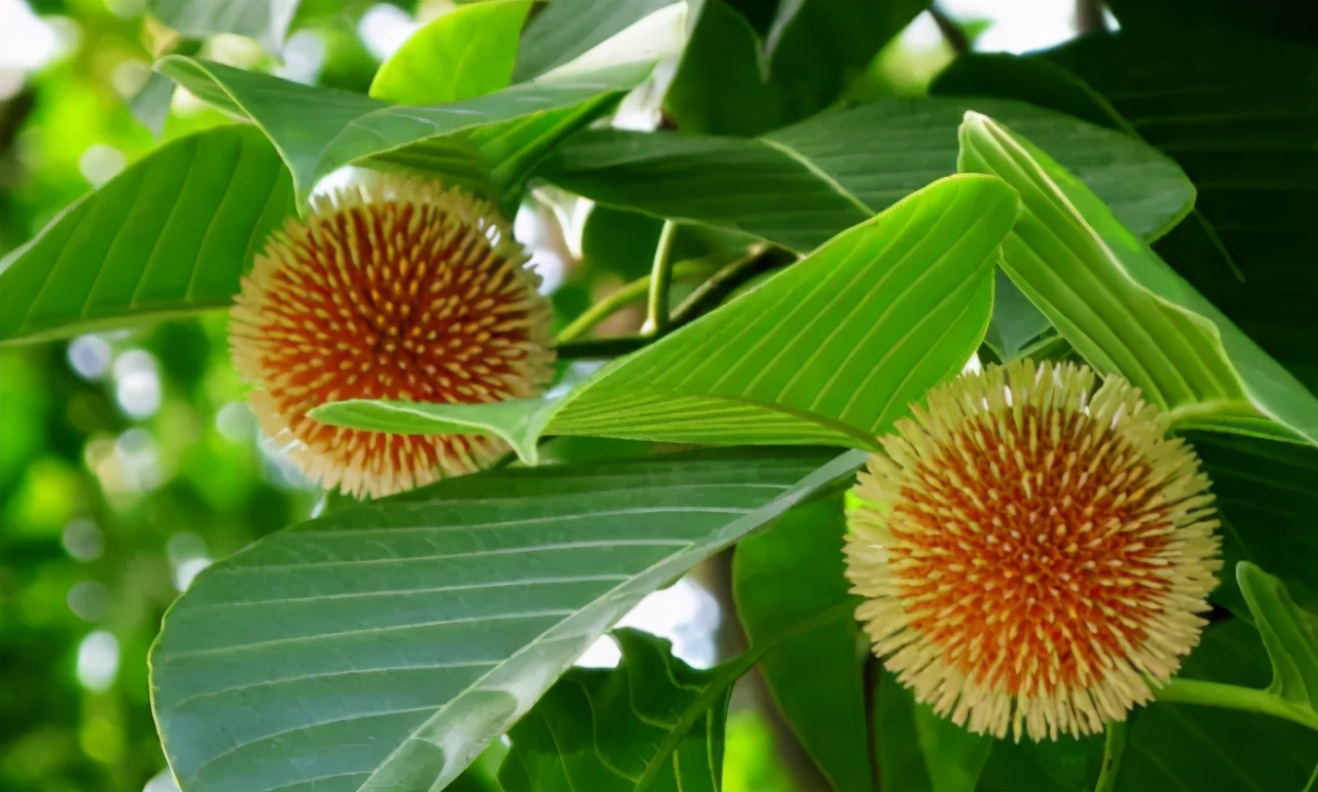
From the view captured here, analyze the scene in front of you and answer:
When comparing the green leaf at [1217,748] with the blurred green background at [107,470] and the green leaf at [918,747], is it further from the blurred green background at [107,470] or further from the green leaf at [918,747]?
the blurred green background at [107,470]

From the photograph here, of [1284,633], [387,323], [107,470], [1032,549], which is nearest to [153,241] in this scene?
[387,323]

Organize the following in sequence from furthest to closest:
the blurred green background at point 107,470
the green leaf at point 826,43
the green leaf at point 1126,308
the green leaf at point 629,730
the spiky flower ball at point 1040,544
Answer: the blurred green background at point 107,470
the green leaf at point 826,43
the green leaf at point 629,730
the spiky flower ball at point 1040,544
the green leaf at point 1126,308

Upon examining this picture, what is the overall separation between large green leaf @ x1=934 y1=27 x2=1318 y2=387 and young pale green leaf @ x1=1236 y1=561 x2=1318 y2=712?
0.15 meters

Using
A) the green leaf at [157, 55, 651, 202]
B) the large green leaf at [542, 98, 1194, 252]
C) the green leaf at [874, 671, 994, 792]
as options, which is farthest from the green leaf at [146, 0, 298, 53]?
the green leaf at [874, 671, 994, 792]

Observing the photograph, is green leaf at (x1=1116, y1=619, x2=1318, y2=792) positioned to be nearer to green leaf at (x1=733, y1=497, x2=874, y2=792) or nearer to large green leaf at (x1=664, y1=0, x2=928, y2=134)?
green leaf at (x1=733, y1=497, x2=874, y2=792)

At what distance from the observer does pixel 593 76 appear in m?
0.40

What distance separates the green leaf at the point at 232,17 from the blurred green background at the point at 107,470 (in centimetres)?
57

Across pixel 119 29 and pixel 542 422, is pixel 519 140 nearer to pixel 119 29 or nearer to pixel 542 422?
pixel 542 422

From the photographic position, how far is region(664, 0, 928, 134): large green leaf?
72 cm

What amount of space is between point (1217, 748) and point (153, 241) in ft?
2.04

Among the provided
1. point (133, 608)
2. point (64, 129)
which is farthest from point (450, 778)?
point (64, 129)

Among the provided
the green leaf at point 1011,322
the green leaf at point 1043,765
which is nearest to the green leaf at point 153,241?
the green leaf at point 1011,322

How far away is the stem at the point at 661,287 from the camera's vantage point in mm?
636

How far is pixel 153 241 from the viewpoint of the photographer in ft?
1.91
